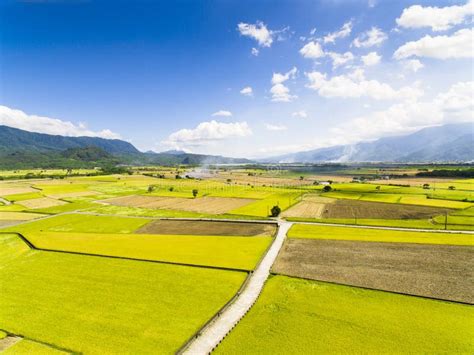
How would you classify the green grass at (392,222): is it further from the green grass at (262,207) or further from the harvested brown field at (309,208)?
the green grass at (262,207)

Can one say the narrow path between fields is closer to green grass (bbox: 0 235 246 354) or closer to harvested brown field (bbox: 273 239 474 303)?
green grass (bbox: 0 235 246 354)

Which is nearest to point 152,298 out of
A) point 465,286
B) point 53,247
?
point 53,247

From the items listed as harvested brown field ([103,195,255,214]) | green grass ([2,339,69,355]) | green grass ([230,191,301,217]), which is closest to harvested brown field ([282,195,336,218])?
green grass ([230,191,301,217])

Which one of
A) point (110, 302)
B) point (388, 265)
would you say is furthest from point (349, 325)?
point (110, 302)

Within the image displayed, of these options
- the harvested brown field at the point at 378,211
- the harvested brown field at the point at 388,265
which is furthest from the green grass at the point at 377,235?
the harvested brown field at the point at 378,211

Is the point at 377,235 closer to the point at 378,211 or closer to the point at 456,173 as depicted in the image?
the point at 378,211

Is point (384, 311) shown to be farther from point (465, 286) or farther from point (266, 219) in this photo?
point (266, 219)
